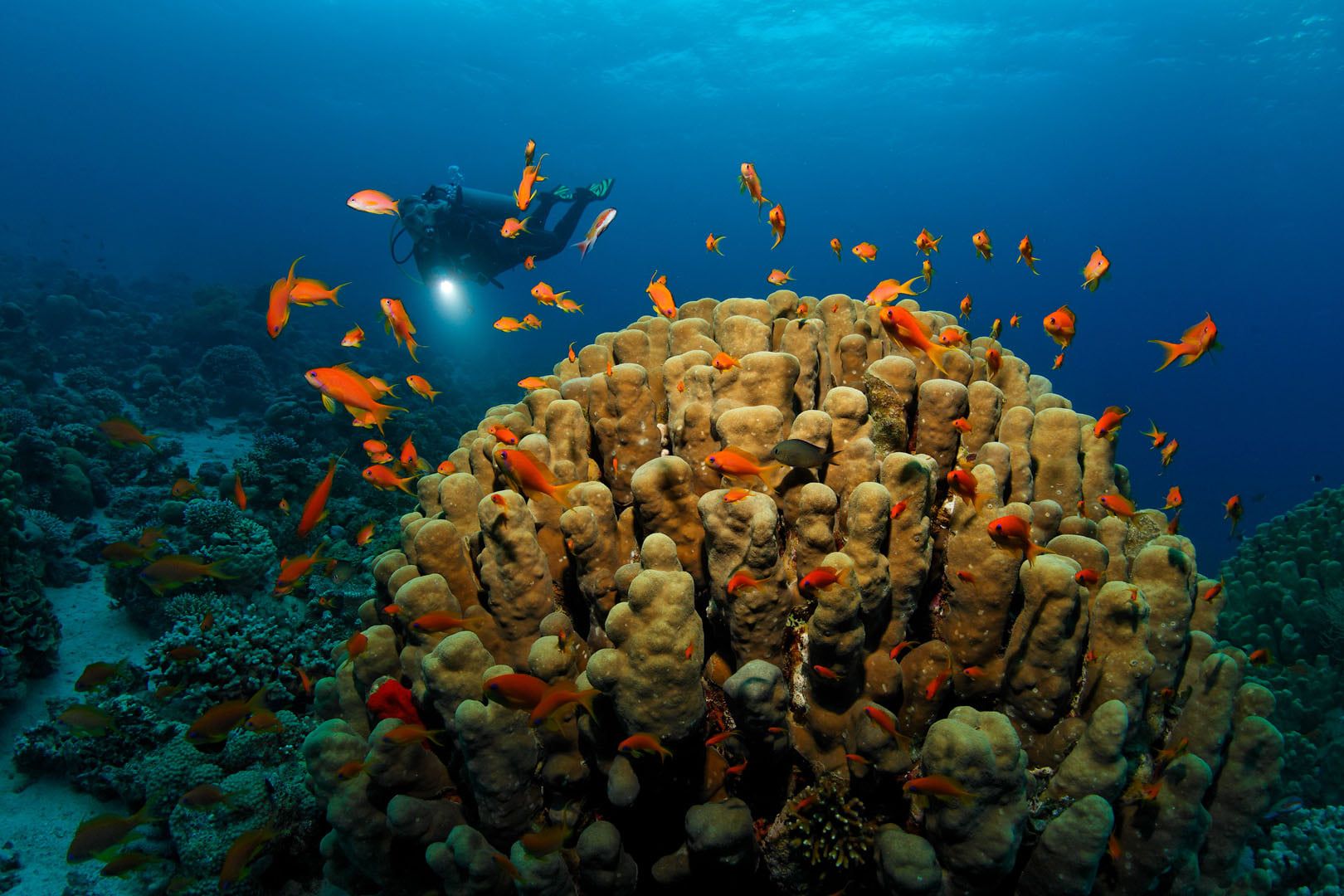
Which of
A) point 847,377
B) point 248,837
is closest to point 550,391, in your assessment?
point 847,377

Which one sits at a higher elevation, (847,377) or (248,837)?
(847,377)

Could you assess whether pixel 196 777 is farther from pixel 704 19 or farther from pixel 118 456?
pixel 704 19

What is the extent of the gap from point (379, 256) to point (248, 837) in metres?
141

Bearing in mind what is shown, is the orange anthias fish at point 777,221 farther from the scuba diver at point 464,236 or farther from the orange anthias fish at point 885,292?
the scuba diver at point 464,236

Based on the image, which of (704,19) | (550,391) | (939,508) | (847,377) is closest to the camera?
(939,508)

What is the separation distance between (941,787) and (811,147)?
268 ft

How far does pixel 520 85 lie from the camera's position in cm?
6681

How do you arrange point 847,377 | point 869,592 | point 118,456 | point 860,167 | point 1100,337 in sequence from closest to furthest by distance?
point 869,592 → point 847,377 → point 118,456 → point 860,167 → point 1100,337

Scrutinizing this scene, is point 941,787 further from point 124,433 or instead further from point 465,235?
point 465,235

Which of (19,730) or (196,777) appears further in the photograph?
(19,730)

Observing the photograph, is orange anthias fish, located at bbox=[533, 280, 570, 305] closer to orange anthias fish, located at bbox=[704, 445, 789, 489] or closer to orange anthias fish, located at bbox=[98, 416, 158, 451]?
orange anthias fish, located at bbox=[98, 416, 158, 451]

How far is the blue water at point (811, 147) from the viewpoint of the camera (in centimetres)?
4406

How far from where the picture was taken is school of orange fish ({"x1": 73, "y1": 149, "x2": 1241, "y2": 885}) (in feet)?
8.11

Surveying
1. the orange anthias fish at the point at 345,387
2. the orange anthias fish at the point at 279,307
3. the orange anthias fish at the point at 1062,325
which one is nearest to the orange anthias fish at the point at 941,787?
the orange anthias fish at the point at 345,387
